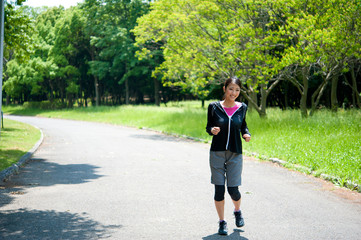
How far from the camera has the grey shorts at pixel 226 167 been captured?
484cm

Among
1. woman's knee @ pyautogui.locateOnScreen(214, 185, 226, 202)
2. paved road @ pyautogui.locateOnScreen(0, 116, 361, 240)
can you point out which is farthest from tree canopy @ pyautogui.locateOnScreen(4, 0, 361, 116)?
woman's knee @ pyautogui.locateOnScreen(214, 185, 226, 202)

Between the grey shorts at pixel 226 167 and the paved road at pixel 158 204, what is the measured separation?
2.16ft

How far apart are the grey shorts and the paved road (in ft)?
2.16

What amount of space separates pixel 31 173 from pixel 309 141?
7744 millimetres

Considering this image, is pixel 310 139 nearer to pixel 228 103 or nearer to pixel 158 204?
pixel 158 204

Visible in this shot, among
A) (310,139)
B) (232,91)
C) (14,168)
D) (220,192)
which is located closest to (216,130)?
(232,91)

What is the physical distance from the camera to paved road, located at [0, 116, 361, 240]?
4.95 m

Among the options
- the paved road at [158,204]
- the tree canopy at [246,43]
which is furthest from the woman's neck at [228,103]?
the tree canopy at [246,43]

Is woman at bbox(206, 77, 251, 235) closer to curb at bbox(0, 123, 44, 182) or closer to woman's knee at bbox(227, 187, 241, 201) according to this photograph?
woman's knee at bbox(227, 187, 241, 201)

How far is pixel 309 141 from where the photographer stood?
11.7 metres

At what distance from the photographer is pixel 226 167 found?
16.1ft

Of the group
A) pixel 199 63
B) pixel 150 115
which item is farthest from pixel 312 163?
pixel 150 115

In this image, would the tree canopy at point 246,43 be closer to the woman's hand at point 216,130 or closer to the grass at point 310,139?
the grass at point 310,139

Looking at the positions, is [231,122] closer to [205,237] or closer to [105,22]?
[205,237]
